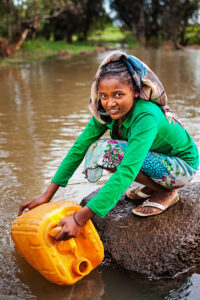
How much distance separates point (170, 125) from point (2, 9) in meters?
15.5

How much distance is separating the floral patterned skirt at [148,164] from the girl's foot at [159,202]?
0.08m

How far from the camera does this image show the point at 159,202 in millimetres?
2234

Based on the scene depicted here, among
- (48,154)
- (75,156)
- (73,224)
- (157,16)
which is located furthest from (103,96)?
(157,16)

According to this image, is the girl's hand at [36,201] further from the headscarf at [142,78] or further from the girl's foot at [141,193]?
the headscarf at [142,78]

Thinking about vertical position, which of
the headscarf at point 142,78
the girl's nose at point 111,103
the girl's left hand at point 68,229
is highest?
the headscarf at point 142,78

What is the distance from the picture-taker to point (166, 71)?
1033 cm

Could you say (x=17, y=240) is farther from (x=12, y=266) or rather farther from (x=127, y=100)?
(x=127, y=100)

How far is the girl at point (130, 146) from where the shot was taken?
6.07ft

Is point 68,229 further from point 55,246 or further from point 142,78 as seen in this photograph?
point 142,78

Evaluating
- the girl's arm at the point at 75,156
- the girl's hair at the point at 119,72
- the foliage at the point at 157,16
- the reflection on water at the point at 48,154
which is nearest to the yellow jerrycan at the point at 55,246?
the reflection on water at the point at 48,154

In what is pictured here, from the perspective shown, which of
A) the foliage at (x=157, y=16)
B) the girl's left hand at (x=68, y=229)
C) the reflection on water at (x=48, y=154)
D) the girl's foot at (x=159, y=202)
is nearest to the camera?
the girl's left hand at (x=68, y=229)

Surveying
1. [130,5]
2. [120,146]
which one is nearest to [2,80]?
[120,146]

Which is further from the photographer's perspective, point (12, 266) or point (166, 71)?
point (166, 71)

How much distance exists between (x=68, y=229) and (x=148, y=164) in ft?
2.09
